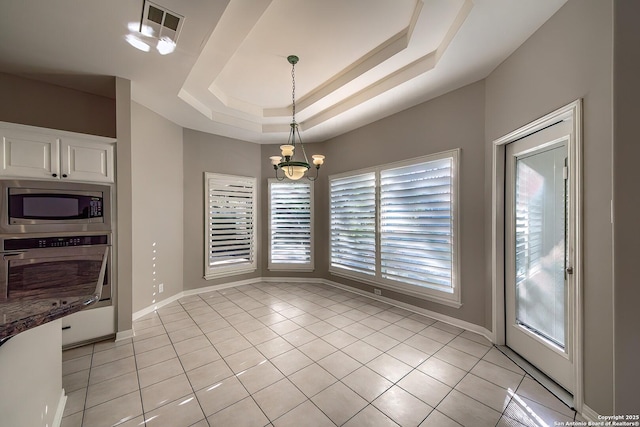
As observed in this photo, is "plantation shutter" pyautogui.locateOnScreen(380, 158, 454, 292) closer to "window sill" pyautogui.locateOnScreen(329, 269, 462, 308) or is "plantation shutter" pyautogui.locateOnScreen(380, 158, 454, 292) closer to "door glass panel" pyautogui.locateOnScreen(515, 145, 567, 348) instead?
"window sill" pyautogui.locateOnScreen(329, 269, 462, 308)

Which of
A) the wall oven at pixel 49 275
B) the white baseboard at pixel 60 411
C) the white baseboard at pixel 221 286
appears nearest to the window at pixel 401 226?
the white baseboard at pixel 221 286

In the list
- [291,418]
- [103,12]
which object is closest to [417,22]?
[103,12]

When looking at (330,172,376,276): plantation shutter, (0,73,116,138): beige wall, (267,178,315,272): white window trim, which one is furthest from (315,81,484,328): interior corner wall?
(0,73,116,138): beige wall

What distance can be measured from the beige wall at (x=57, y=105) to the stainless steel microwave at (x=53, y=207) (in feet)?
3.27

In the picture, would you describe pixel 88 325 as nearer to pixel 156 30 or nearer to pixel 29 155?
pixel 29 155

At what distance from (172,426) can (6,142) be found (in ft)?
9.67

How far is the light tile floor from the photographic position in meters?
1.76

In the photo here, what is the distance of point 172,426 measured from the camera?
1.67 m

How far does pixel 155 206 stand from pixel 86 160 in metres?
1.19

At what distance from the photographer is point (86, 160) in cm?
265

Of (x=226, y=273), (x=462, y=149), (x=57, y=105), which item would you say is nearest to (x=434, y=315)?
(x=462, y=149)

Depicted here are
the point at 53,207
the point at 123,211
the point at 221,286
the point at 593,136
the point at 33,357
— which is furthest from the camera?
the point at 221,286

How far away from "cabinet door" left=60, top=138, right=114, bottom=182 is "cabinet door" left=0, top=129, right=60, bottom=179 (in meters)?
0.06
